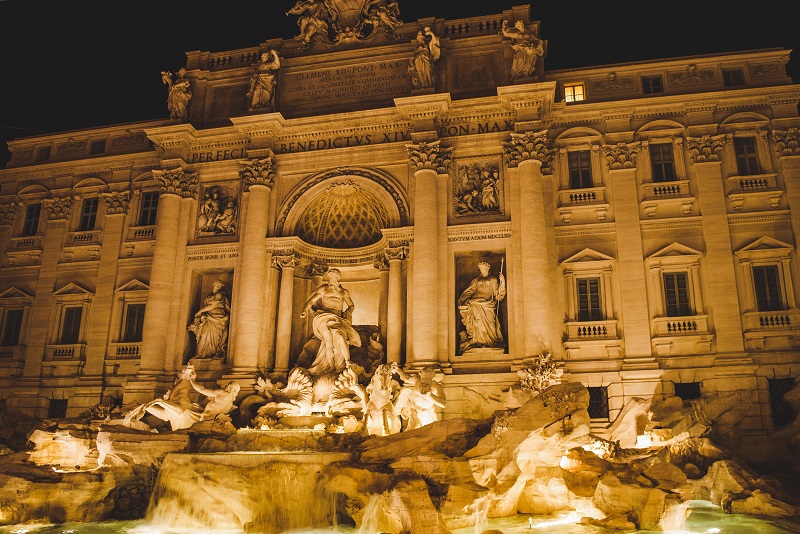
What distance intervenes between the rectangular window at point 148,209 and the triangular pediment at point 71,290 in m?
3.60

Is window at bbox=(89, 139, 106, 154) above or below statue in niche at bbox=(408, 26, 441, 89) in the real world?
below

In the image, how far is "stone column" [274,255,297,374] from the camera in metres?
25.1

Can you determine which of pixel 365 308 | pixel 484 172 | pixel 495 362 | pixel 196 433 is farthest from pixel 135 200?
pixel 495 362

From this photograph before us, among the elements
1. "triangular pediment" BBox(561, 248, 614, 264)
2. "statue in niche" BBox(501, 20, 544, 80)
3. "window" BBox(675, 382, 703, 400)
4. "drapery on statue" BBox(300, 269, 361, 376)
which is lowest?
"window" BBox(675, 382, 703, 400)

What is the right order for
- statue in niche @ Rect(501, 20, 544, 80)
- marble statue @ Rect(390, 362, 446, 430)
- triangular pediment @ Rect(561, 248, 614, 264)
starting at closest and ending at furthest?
marble statue @ Rect(390, 362, 446, 430)
triangular pediment @ Rect(561, 248, 614, 264)
statue in niche @ Rect(501, 20, 544, 80)

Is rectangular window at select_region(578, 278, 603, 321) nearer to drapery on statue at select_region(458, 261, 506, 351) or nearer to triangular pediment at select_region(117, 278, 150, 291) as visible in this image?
drapery on statue at select_region(458, 261, 506, 351)

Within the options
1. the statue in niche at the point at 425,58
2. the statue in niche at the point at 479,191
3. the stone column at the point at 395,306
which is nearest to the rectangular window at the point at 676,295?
the statue in niche at the point at 479,191

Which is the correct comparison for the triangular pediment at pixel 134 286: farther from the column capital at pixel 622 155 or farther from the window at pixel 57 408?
the column capital at pixel 622 155

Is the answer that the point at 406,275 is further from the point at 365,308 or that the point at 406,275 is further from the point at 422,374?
the point at 422,374

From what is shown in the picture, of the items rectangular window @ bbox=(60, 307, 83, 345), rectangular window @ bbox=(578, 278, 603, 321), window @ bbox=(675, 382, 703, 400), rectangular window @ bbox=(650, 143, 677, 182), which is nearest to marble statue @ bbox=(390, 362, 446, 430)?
rectangular window @ bbox=(578, 278, 603, 321)

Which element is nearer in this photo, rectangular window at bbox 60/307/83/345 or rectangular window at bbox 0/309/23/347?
rectangular window at bbox 60/307/83/345

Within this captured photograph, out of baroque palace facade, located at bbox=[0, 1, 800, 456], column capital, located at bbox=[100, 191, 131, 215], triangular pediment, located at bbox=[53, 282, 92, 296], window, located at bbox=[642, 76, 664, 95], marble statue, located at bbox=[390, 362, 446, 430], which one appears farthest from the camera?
column capital, located at bbox=[100, 191, 131, 215]

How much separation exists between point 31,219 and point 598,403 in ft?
83.3

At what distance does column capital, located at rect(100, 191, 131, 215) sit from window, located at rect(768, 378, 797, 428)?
2546 centimetres
